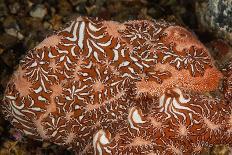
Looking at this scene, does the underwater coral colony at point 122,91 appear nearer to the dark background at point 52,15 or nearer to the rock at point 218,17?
the rock at point 218,17

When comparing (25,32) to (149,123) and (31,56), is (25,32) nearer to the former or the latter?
(31,56)

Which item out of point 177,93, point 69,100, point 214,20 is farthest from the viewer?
point 214,20

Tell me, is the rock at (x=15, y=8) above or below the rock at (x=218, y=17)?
above

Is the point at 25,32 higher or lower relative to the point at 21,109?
higher

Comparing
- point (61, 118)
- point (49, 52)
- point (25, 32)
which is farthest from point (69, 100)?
point (25, 32)

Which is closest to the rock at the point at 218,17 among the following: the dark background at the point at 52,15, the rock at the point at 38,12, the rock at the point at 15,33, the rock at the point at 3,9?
the dark background at the point at 52,15

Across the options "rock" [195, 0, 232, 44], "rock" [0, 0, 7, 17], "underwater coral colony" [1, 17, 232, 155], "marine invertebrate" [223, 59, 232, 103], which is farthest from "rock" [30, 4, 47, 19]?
"marine invertebrate" [223, 59, 232, 103]
